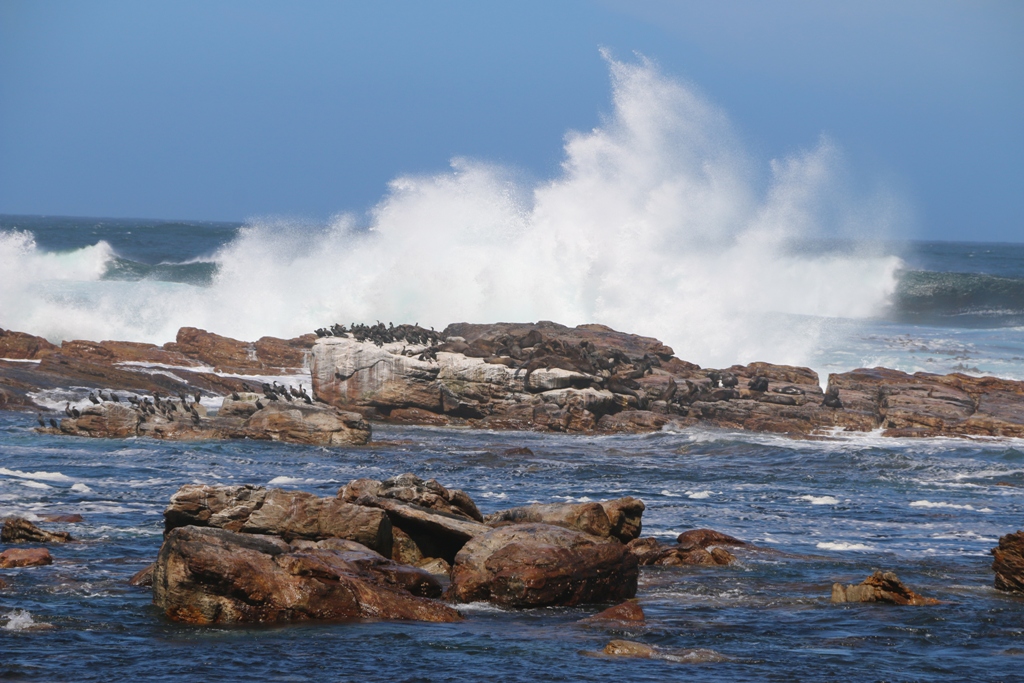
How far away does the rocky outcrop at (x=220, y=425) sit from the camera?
72.1ft

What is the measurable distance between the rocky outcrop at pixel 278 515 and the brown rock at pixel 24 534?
172cm

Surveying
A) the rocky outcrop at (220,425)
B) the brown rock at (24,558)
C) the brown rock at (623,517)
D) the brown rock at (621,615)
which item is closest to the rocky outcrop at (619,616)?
the brown rock at (621,615)

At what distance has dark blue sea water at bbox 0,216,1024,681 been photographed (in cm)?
817

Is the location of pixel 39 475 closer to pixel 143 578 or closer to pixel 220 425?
pixel 220 425

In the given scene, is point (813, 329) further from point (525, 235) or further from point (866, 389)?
point (866, 389)

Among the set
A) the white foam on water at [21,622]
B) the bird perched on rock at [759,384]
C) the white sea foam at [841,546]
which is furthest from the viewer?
the bird perched on rock at [759,384]

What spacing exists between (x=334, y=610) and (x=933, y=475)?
1403cm

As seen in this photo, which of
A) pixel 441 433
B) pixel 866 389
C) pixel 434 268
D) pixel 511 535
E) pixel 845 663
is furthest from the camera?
pixel 434 268

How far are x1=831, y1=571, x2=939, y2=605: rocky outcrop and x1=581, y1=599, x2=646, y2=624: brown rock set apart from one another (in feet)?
7.06

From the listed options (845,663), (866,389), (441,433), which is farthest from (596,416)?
(845,663)

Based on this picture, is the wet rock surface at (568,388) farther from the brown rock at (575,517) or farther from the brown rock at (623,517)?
the brown rock at (623,517)

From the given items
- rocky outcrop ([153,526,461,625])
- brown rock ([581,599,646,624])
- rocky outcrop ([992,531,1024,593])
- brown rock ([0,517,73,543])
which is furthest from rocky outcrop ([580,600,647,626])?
brown rock ([0,517,73,543])

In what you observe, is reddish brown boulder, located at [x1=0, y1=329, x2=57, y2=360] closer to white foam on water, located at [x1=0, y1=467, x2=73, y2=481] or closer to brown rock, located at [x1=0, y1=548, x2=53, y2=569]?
white foam on water, located at [x1=0, y1=467, x2=73, y2=481]

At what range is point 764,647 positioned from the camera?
8836 millimetres
